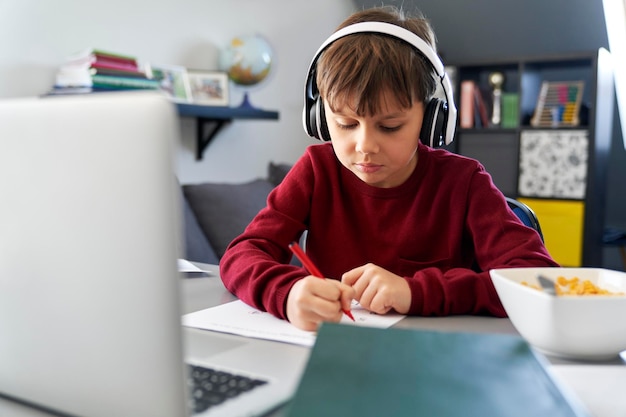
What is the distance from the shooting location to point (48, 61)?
94.1 inches

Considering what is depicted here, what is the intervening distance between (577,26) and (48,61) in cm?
308

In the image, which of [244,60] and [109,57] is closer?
[109,57]

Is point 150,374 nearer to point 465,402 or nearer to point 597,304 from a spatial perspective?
point 465,402

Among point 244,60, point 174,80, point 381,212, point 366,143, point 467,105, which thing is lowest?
point 381,212

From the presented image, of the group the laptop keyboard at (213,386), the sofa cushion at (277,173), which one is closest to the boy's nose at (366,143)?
the laptop keyboard at (213,386)

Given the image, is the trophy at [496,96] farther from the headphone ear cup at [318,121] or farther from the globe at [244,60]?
the headphone ear cup at [318,121]

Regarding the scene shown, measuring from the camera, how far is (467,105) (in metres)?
3.98

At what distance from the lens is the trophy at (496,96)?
392 cm

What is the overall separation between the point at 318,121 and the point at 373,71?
0.51 feet

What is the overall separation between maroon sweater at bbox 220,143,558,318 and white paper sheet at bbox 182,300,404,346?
0.31ft

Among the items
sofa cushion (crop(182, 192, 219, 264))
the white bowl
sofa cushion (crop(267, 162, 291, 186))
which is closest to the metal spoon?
the white bowl

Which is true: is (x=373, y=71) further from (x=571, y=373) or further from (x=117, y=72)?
(x=117, y=72)

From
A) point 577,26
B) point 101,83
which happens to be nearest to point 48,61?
point 101,83

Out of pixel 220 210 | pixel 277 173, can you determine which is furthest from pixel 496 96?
pixel 220 210
